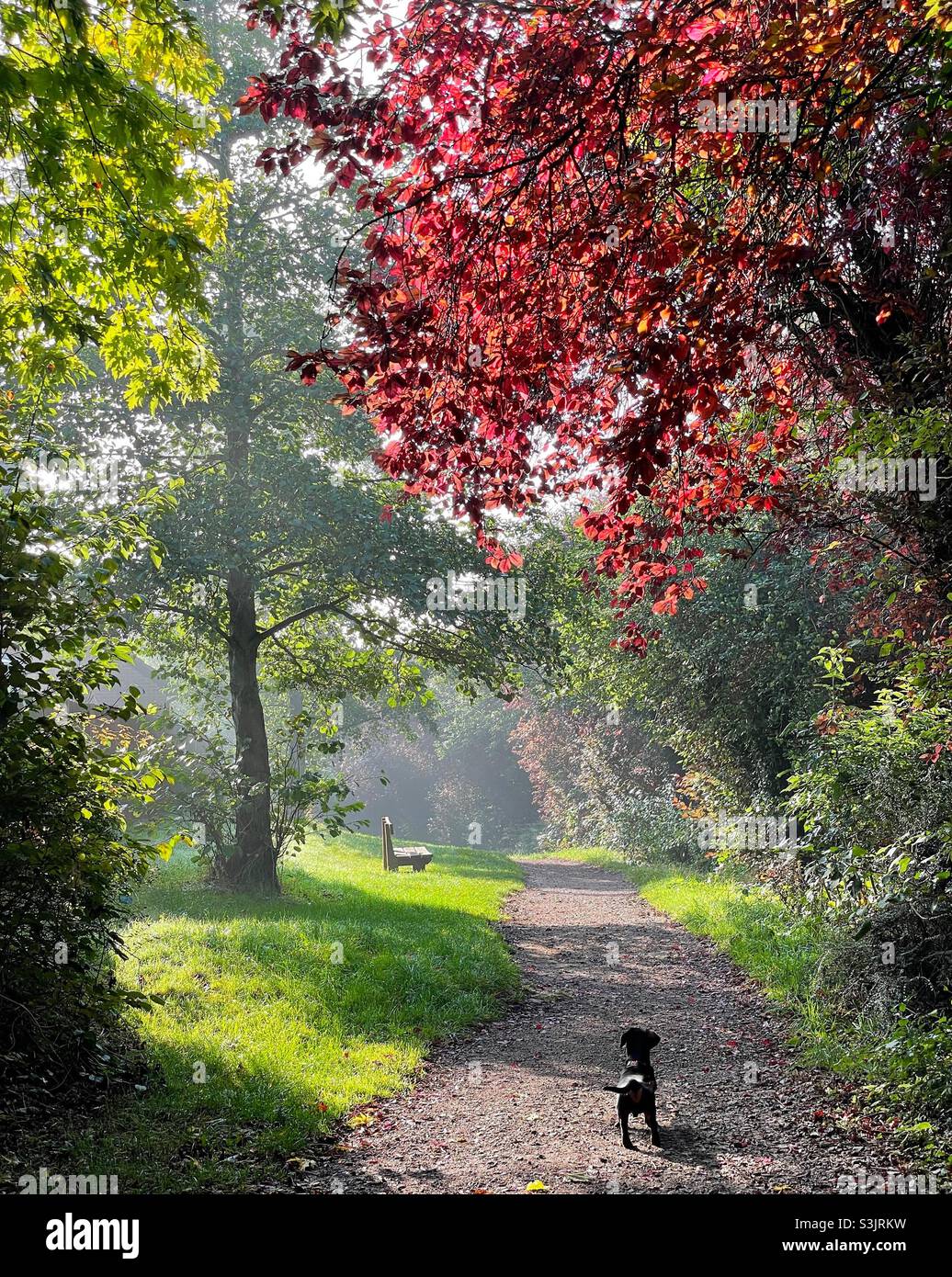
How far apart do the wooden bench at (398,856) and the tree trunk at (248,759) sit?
647 cm

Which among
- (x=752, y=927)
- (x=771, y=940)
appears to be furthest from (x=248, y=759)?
(x=771, y=940)

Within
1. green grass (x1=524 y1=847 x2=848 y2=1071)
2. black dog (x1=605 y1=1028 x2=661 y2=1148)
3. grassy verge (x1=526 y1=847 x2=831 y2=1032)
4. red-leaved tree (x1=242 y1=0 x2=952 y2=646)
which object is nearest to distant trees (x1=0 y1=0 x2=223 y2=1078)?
red-leaved tree (x1=242 y1=0 x2=952 y2=646)

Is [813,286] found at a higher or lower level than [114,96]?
lower

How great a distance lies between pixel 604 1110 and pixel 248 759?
9766 mm

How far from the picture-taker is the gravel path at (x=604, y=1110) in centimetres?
479

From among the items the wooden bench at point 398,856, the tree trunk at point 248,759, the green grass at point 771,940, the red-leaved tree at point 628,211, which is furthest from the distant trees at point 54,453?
the wooden bench at point 398,856

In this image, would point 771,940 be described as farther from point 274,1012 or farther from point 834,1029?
point 274,1012

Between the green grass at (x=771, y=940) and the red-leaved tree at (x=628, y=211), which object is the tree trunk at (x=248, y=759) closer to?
the green grass at (x=771, y=940)

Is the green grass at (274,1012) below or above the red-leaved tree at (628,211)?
below

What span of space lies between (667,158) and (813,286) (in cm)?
189

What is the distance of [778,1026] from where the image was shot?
778 centimetres

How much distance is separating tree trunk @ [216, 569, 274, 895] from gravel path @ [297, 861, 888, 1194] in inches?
219
